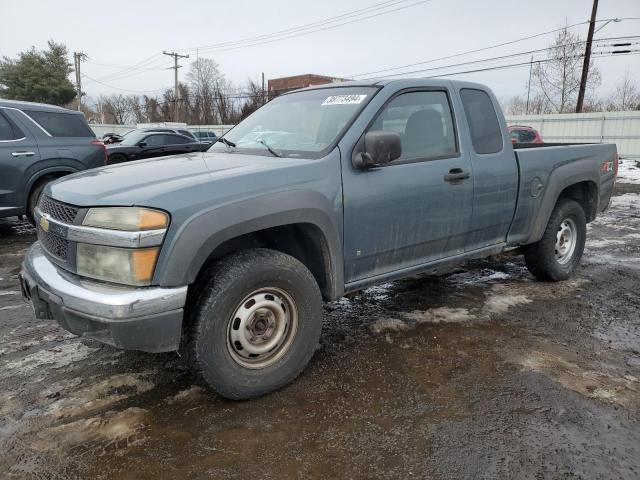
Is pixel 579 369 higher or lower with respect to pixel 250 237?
lower

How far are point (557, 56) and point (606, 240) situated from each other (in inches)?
1300

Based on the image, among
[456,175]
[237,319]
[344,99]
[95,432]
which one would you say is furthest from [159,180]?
[456,175]

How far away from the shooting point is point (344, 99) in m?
3.50

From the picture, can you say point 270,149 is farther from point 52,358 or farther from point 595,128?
point 595,128

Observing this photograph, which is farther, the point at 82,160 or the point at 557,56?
the point at 557,56

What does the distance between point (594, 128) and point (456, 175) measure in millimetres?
24459

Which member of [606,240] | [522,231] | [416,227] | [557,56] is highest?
[557,56]

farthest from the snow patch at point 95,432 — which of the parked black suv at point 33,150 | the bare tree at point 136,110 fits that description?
the bare tree at point 136,110

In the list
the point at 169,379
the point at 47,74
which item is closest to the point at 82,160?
the point at 169,379

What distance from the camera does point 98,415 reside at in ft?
8.71

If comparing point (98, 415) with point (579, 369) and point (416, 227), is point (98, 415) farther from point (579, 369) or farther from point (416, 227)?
point (579, 369)

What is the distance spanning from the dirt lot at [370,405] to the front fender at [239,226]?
77 centimetres

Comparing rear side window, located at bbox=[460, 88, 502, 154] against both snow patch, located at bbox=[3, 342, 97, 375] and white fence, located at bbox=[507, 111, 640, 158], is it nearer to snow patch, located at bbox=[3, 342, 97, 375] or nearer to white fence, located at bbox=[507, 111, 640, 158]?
snow patch, located at bbox=[3, 342, 97, 375]

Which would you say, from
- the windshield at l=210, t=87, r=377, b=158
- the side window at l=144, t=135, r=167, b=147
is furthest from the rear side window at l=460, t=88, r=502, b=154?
the side window at l=144, t=135, r=167, b=147
